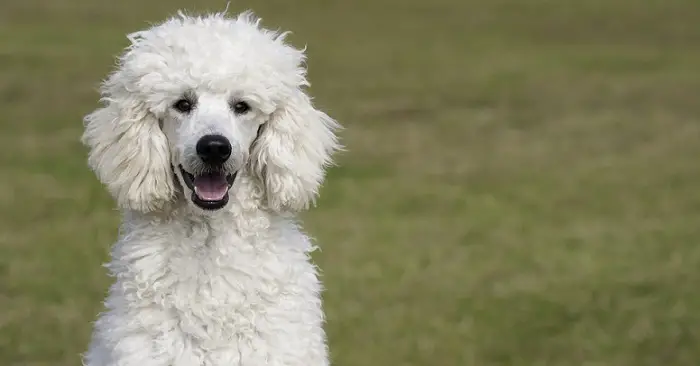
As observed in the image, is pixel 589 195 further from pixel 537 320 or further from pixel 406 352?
pixel 406 352

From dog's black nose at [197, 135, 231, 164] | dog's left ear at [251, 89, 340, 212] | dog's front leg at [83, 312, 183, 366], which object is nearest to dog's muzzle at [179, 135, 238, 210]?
dog's black nose at [197, 135, 231, 164]

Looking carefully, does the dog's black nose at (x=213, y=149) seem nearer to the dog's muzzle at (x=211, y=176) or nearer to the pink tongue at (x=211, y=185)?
the dog's muzzle at (x=211, y=176)

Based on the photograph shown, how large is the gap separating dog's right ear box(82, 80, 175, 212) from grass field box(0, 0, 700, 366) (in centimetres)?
281

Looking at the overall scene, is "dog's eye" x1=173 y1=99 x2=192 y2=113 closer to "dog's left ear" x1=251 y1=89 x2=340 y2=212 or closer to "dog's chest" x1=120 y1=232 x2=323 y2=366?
"dog's left ear" x1=251 y1=89 x2=340 y2=212

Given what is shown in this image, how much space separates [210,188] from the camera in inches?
182

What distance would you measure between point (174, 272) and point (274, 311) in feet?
1.20

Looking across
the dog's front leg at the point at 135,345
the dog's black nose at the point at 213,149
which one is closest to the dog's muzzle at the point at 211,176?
the dog's black nose at the point at 213,149

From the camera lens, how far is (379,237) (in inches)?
405

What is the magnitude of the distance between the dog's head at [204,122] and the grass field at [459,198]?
269 cm

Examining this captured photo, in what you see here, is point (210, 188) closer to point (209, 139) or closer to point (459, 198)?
point (209, 139)

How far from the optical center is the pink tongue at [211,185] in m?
4.61

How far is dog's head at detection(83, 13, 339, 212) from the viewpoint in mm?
4594

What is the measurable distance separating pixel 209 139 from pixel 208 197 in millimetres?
212

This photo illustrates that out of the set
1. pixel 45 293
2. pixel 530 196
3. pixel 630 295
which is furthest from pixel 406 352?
pixel 530 196
